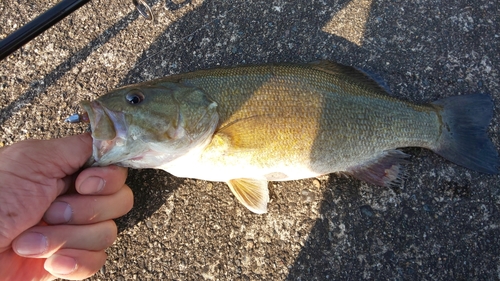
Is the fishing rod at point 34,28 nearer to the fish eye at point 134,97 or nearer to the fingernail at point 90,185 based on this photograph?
the fish eye at point 134,97

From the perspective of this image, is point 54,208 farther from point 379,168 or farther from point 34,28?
point 379,168

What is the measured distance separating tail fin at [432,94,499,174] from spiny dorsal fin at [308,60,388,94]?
45 cm

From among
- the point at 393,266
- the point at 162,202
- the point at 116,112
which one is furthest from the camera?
the point at 162,202

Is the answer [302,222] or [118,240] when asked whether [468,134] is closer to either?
[302,222]

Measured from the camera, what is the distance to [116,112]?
6.10 ft

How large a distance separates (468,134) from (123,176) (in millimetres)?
2266

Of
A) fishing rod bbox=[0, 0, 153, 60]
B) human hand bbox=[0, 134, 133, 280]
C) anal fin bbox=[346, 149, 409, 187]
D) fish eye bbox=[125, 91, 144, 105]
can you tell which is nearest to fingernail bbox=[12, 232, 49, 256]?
human hand bbox=[0, 134, 133, 280]

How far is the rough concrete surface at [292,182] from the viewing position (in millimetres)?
2230

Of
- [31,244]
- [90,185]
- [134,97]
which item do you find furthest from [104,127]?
[31,244]

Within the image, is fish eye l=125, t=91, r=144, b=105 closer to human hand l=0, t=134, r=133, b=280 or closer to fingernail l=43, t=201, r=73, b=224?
human hand l=0, t=134, r=133, b=280

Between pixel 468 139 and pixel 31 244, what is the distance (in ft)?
8.90

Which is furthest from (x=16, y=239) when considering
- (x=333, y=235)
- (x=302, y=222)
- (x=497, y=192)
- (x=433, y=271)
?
(x=497, y=192)

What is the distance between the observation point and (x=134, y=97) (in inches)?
75.9

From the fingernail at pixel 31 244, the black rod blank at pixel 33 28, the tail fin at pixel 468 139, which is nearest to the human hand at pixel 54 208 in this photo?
the fingernail at pixel 31 244
